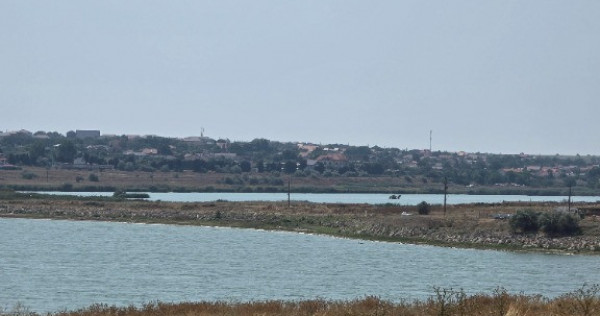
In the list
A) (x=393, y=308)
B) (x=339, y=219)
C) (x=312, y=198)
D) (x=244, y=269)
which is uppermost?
(x=393, y=308)

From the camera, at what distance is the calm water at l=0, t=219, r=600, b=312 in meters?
42.2

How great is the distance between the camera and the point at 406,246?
2712 inches

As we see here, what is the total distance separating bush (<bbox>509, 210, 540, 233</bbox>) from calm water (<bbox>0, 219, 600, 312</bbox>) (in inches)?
202

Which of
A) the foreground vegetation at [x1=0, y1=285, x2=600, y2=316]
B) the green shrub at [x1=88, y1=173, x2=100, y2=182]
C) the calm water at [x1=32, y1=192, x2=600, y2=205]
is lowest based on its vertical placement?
the calm water at [x1=32, y1=192, x2=600, y2=205]

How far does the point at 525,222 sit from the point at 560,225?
232 centimetres

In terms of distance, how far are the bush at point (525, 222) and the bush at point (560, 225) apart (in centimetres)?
73

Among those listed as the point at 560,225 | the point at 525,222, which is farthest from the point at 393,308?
the point at 525,222

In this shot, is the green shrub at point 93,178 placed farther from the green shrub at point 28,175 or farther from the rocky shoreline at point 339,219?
the rocky shoreline at point 339,219

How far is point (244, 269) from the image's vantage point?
53219 mm

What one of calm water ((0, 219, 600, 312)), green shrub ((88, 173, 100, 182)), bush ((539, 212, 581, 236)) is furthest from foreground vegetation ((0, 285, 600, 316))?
green shrub ((88, 173, 100, 182))

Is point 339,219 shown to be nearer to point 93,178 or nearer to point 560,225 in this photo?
point 560,225

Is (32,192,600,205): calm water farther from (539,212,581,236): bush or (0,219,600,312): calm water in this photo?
(539,212,581,236): bush

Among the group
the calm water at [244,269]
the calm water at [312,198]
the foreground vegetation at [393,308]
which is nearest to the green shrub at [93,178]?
the calm water at [312,198]

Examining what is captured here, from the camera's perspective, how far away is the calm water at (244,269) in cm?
4219
